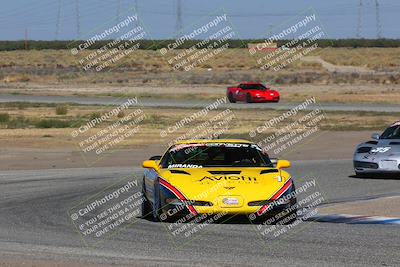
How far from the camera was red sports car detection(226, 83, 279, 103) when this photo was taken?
60906 mm

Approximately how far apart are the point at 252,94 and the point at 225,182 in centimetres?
4735

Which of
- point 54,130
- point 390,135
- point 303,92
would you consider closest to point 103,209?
point 390,135

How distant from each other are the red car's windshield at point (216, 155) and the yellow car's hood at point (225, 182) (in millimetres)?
702

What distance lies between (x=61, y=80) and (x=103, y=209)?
267ft

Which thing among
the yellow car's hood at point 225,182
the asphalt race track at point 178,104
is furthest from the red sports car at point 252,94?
the yellow car's hood at point 225,182

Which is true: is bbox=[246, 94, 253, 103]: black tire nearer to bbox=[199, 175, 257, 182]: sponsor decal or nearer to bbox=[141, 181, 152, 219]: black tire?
bbox=[141, 181, 152, 219]: black tire

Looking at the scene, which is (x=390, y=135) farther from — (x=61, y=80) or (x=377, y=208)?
(x=61, y=80)

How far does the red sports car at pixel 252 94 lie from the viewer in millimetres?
60906

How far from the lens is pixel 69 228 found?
45.6 ft

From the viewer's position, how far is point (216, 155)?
15.8 m

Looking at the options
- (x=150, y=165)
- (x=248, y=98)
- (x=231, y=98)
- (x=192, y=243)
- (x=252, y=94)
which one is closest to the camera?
(x=192, y=243)

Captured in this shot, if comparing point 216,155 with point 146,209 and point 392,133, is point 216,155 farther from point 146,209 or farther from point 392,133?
point 392,133

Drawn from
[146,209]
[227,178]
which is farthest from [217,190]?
[146,209]

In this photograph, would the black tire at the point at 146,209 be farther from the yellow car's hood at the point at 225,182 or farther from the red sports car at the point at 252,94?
the red sports car at the point at 252,94
